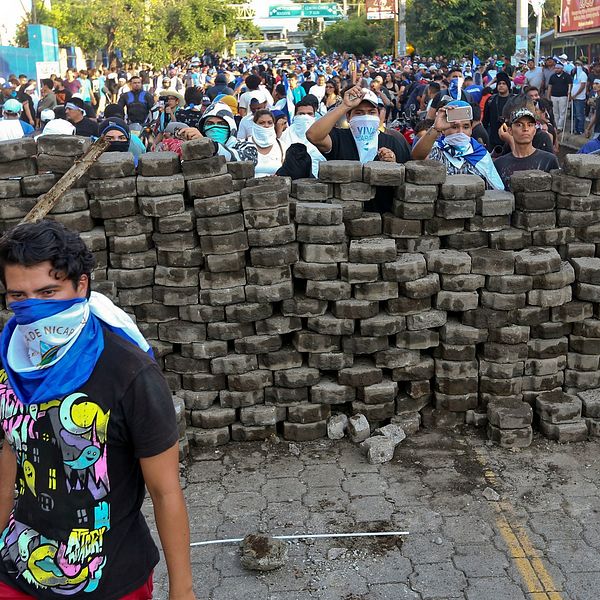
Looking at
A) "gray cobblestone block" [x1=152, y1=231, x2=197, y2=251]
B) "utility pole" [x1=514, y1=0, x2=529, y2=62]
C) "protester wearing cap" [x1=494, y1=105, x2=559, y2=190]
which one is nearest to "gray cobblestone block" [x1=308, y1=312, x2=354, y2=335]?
"gray cobblestone block" [x1=152, y1=231, x2=197, y2=251]

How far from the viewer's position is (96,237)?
6273 mm

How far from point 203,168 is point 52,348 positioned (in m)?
3.58

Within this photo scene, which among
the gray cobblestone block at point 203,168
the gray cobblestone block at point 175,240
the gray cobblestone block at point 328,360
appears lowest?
the gray cobblestone block at point 328,360

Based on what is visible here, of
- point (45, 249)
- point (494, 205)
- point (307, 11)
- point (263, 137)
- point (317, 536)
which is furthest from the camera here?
point (307, 11)

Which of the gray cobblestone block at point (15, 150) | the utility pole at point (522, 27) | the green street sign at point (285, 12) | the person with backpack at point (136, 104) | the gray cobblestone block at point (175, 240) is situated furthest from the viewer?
the green street sign at point (285, 12)

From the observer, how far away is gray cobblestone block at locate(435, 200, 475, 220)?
648 cm

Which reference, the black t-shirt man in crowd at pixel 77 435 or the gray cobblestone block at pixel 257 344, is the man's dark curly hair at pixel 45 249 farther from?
the gray cobblestone block at pixel 257 344

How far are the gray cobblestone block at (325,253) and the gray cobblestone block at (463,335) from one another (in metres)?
0.91

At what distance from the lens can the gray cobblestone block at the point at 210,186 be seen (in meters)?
6.25

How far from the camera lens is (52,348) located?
9.24 feet

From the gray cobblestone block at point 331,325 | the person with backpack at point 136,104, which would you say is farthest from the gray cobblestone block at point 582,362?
the person with backpack at point 136,104

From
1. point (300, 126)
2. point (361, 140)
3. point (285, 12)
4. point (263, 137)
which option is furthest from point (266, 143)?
point (285, 12)

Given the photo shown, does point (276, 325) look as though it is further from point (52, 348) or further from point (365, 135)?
point (52, 348)

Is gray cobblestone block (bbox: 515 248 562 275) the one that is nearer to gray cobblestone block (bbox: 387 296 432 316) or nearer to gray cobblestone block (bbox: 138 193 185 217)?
gray cobblestone block (bbox: 387 296 432 316)
